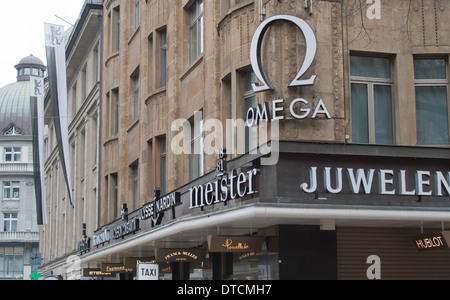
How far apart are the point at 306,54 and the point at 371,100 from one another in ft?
6.92

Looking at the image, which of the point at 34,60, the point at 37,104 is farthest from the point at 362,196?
the point at 34,60

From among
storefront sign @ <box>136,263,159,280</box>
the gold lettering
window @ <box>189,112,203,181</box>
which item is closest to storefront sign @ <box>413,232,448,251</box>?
the gold lettering

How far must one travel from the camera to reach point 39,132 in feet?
136

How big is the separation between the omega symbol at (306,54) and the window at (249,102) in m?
2.06

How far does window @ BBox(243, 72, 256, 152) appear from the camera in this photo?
19328mm

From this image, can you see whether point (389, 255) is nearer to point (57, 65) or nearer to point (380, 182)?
point (380, 182)

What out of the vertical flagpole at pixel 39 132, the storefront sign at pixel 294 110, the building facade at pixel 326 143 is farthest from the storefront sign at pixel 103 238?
the storefront sign at pixel 294 110

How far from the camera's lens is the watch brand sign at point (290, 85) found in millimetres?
16719

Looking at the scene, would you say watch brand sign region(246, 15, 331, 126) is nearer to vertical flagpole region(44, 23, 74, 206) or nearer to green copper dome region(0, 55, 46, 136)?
vertical flagpole region(44, 23, 74, 206)

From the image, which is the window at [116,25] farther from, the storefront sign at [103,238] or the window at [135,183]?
the storefront sign at [103,238]

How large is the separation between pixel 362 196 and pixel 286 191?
162 centimetres

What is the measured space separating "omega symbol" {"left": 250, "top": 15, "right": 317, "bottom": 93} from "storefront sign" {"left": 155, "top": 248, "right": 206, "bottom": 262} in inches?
222
